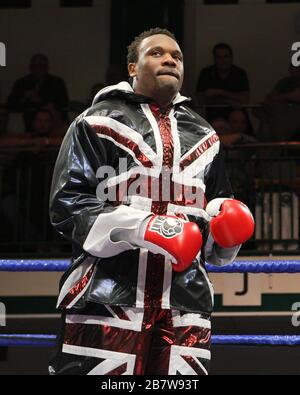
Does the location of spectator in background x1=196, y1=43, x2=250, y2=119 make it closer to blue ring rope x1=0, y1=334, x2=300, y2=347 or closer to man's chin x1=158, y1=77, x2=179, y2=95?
blue ring rope x1=0, y1=334, x2=300, y2=347

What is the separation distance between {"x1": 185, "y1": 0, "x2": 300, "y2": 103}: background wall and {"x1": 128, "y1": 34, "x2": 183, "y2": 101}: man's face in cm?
387

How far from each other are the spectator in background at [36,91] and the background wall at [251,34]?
1062 mm

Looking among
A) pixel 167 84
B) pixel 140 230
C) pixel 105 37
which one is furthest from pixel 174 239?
pixel 105 37

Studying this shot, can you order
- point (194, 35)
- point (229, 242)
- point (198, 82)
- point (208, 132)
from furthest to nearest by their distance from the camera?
point (194, 35) → point (198, 82) → point (208, 132) → point (229, 242)

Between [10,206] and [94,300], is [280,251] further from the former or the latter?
[94,300]

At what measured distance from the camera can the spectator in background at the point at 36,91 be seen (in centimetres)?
500

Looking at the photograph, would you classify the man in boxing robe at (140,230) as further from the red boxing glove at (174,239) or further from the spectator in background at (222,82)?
→ the spectator in background at (222,82)

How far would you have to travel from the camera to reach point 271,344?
2.61 m

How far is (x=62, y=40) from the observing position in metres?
5.82

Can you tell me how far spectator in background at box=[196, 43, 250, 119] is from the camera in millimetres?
4984

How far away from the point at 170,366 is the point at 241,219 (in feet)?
1.11

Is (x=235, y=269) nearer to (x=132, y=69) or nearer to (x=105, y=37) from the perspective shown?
(x=132, y=69)
